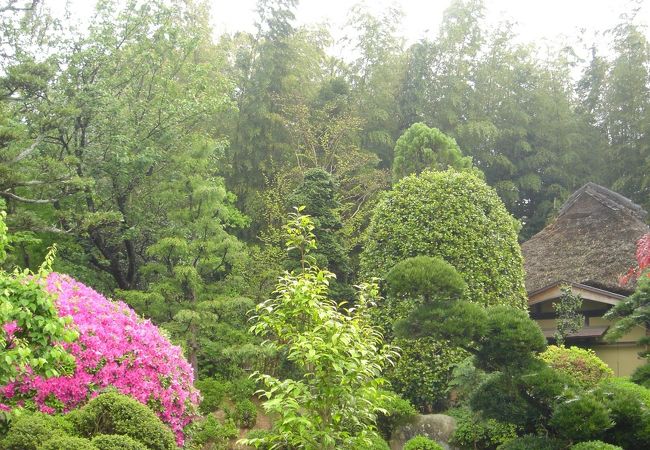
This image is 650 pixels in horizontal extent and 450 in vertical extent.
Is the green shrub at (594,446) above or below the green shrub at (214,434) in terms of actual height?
below

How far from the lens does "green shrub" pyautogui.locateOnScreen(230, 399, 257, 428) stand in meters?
9.00

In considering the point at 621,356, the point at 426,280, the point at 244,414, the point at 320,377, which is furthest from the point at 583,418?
the point at 621,356

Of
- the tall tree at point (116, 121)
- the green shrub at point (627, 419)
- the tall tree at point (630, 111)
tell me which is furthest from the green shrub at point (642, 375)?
the tall tree at point (630, 111)

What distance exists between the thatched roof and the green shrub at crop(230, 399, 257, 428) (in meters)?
6.30

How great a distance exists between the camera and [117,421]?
16.1 ft

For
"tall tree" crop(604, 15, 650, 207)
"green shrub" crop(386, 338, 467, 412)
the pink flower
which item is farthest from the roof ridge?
the pink flower

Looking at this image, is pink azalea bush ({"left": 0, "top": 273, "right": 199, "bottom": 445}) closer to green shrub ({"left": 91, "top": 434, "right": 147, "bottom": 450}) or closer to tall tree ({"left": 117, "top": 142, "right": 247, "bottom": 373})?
green shrub ({"left": 91, "top": 434, "right": 147, "bottom": 450})

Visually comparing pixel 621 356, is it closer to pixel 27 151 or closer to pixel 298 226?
pixel 298 226

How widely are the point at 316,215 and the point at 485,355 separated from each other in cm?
510

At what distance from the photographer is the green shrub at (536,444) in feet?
18.6

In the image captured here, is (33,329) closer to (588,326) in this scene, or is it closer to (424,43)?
(588,326)

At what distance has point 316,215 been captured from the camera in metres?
10.6

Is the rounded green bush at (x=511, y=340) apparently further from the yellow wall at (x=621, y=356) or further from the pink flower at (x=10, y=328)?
the yellow wall at (x=621, y=356)

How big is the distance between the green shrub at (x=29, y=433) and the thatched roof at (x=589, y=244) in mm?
9757
